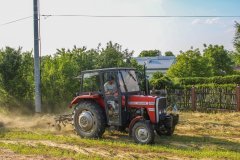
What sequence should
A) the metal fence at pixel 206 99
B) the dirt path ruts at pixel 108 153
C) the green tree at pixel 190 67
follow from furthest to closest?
the green tree at pixel 190 67
the metal fence at pixel 206 99
the dirt path ruts at pixel 108 153

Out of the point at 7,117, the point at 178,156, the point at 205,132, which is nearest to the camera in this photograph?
the point at 178,156

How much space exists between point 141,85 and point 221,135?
3118mm

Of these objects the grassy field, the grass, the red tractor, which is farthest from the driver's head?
the grass

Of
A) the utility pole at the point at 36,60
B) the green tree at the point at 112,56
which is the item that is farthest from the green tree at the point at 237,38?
the utility pole at the point at 36,60

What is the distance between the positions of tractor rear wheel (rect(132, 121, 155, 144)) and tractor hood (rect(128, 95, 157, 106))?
0.60m

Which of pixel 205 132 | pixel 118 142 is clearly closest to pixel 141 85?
pixel 118 142

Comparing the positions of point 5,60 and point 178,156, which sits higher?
point 5,60

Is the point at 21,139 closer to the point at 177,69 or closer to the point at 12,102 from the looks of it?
the point at 12,102

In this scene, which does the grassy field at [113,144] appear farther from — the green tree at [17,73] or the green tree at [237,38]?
the green tree at [237,38]

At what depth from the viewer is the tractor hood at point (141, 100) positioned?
10758mm

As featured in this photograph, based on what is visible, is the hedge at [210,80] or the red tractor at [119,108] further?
the hedge at [210,80]

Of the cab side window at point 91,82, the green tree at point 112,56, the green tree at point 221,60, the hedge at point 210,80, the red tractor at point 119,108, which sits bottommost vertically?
the red tractor at point 119,108

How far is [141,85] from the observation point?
11.8m

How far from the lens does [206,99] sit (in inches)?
833
